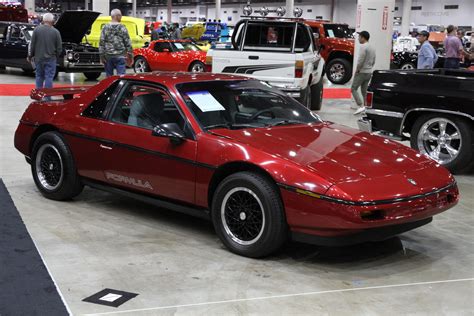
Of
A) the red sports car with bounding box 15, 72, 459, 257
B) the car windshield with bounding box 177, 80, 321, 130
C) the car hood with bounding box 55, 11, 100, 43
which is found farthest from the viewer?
the car hood with bounding box 55, 11, 100, 43

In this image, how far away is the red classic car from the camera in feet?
62.3

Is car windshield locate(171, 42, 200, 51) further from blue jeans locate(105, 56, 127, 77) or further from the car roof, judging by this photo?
the car roof

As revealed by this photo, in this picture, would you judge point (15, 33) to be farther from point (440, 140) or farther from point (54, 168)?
point (440, 140)

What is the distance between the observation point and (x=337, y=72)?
2064cm

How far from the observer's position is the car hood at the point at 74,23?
1622cm

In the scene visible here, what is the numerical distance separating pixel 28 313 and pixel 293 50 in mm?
9913

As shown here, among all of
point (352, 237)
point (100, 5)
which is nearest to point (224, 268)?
point (352, 237)

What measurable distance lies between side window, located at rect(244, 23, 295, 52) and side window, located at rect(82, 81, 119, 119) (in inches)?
291

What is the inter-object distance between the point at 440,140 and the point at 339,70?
501 inches

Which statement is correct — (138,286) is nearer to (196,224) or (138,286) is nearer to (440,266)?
(196,224)

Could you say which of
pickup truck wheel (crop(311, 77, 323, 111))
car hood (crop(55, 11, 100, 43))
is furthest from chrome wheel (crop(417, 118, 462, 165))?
car hood (crop(55, 11, 100, 43))

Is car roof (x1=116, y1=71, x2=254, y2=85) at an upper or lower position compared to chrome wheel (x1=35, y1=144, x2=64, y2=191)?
upper

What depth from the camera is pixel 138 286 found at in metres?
4.12

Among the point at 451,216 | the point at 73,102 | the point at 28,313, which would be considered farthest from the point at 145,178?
the point at 451,216
